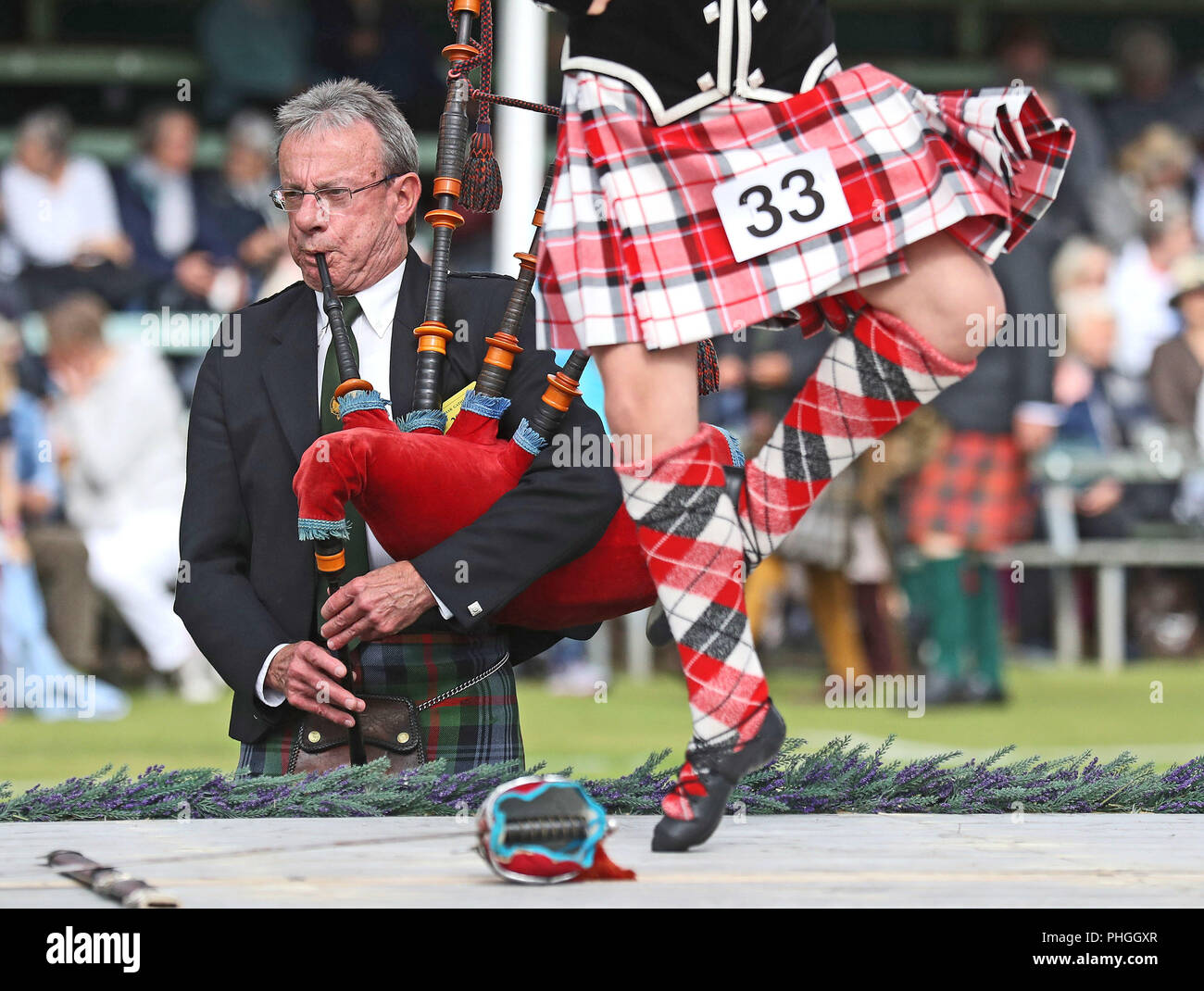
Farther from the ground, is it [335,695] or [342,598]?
[342,598]

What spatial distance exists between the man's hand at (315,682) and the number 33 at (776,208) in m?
0.87

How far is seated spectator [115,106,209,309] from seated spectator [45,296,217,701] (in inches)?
29.8

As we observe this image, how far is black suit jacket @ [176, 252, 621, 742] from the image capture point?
8.09ft

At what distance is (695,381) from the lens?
2.16 meters

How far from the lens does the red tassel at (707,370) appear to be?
251cm

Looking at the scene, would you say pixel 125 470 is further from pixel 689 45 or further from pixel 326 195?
pixel 689 45

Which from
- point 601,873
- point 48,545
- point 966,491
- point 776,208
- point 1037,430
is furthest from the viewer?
point 1037,430

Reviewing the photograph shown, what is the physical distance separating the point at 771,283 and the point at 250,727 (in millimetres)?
1062

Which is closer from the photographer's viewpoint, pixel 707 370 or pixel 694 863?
pixel 694 863

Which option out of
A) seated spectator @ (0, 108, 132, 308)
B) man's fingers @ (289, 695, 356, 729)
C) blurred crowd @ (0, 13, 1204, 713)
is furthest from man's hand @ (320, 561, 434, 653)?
seated spectator @ (0, 108, 132, 308)

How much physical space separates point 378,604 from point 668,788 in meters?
0.51

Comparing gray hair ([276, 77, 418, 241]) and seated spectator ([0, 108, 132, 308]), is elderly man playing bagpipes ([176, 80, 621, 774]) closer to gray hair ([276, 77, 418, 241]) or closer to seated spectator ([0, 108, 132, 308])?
gray hair ([276, 77, 418, 241])

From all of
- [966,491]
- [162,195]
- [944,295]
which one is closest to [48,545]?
[162,195]

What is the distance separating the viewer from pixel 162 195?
26.0ft
